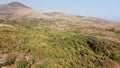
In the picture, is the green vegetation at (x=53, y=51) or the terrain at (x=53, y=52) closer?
the terrain at (x=53, y=52)

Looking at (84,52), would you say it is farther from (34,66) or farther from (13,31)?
(13,31)

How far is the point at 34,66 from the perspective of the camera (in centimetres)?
3994

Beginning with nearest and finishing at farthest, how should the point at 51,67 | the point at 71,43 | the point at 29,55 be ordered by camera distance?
the point at 51,67, the point at 29,55, the point at 71,43

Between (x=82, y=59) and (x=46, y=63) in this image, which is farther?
(x=82, y=59)

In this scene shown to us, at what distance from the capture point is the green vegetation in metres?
41.9

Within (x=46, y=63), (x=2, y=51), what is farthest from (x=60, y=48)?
(x=2, y=51)

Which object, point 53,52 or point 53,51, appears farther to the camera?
point 53,51

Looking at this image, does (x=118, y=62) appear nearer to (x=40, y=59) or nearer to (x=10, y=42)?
(x=40, y=59)

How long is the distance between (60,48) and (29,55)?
7772 mm

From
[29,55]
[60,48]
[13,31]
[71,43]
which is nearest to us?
[29,55]

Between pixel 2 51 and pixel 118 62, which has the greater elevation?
pixel 2 51

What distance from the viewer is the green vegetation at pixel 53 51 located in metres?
41.9

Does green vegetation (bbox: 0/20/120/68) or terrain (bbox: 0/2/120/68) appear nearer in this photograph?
terrain (bbox: 0/2/120/68)

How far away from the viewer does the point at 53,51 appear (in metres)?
45.4
